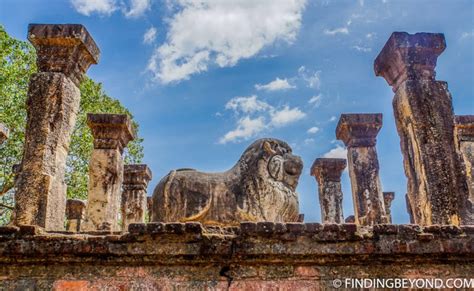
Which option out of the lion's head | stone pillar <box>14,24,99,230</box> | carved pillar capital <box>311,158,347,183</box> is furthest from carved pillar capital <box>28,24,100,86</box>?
carved pillar capital <box>311,158,347,183</box>

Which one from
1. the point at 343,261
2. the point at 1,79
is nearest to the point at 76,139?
the point at 1,79

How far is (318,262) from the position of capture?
11.4 ft

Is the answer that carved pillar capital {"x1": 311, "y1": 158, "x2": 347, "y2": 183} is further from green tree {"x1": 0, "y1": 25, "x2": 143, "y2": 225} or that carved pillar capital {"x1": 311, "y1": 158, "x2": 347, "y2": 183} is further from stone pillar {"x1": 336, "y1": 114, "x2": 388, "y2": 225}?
green tree {"x1": 0, "y1": 25, "x2": 143, "y2": 225}

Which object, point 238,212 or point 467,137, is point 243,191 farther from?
point 467,137

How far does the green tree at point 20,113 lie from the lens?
14.3m

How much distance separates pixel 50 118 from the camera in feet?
15.5

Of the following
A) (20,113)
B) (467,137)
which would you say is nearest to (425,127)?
(467,137)

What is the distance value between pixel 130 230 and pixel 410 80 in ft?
11.3

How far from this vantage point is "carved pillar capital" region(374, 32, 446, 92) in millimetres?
5203

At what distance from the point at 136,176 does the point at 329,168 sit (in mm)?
4132

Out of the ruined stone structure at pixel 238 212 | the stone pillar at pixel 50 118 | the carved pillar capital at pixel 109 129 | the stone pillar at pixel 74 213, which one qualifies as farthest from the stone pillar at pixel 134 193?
the stone pillar at pixel 50 118

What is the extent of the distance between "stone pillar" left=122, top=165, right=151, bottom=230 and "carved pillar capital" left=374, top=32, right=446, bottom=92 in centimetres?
613

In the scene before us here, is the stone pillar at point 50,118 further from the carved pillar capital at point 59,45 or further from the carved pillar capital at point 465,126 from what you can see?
the carved pillar capital at point 465,126

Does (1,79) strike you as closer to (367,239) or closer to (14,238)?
(14,238)
